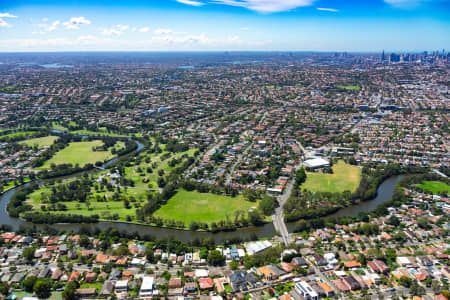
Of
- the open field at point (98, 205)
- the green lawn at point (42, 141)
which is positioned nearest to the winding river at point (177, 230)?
the open field at point (98, 205)

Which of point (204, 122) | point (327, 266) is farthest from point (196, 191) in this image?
point (204, 122)

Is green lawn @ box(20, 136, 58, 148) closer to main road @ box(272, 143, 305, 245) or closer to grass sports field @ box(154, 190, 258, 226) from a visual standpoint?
grass sports field @ box(154, 190, 258, 226)

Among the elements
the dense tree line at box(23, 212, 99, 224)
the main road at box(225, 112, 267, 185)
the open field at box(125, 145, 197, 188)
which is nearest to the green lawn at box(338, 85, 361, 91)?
the main road at box(225, 112, 267, 185)

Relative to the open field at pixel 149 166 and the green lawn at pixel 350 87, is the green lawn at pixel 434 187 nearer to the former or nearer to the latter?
the open field at pixel 149 166

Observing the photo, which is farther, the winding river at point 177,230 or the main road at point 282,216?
the winding river at point 177,230

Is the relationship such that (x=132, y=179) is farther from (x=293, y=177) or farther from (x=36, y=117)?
(x=36, y=117)

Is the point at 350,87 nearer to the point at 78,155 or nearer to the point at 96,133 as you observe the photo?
the point at 96,133
